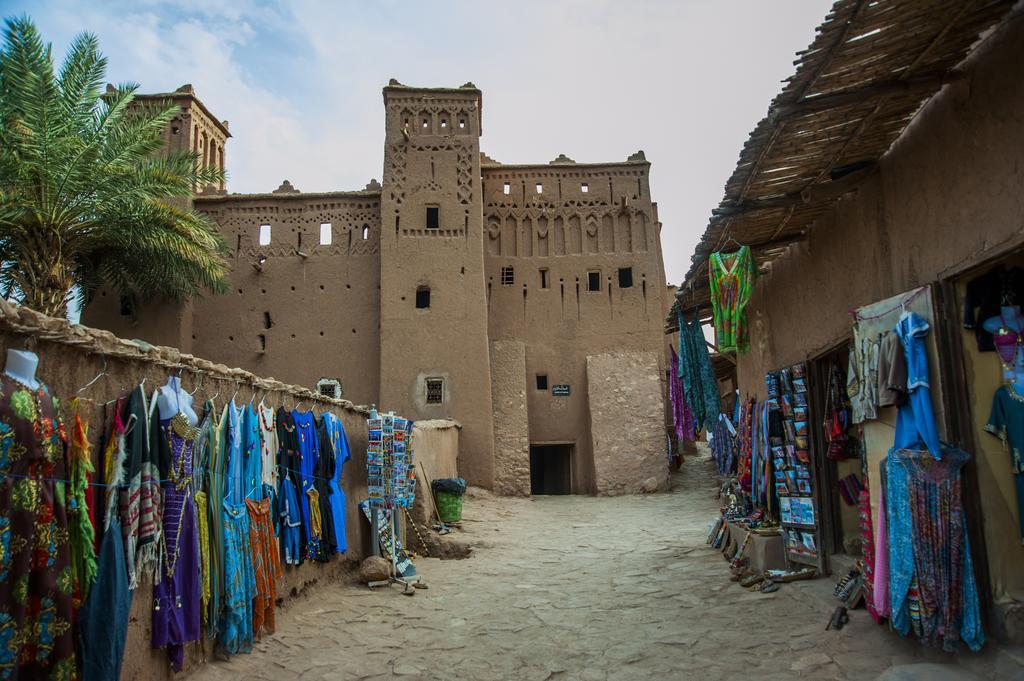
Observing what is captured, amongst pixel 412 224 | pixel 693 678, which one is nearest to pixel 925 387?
pixel 693 678

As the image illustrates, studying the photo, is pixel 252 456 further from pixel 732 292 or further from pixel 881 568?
pixel 732 292

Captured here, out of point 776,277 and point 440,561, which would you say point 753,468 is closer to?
point 776,277

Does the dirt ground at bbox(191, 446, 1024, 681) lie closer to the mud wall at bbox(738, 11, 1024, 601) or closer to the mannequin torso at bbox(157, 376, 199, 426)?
the mud wall at bbox(738, 11, 1024, 601)

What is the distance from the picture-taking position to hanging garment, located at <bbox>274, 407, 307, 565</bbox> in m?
6.42

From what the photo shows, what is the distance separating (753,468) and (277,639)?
17.5 feet

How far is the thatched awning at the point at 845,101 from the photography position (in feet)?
12.3

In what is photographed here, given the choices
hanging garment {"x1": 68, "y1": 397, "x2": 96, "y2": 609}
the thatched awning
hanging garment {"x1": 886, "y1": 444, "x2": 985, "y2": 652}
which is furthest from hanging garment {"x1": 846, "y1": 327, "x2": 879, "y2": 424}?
→ hanging garment {"x1": 68, "y1": 397, "x2": 96, "y2": 609}

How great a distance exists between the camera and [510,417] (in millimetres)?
18562

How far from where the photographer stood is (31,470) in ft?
10.7

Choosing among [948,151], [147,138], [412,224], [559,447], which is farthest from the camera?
[559,447]

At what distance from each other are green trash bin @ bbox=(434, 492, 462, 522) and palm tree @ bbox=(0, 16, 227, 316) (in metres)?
7.45

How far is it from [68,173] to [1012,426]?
12680 mm

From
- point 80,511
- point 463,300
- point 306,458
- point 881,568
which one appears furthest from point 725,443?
point 80,511

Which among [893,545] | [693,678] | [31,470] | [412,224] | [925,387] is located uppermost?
[412,224]
